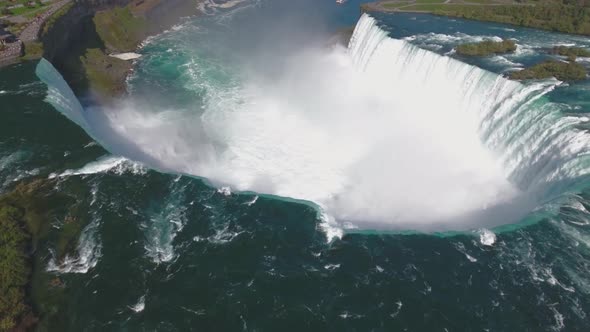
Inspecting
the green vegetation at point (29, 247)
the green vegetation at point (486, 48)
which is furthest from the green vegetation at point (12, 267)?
the green vegetation at point (486, 48)

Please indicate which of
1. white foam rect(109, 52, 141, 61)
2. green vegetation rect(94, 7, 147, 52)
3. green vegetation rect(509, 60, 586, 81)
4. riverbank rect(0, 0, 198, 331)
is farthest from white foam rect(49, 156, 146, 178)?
green vegetation rect(94, 7, 147, 52)

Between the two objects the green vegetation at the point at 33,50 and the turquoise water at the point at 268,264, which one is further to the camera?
the green vegetation at the point at 33,50

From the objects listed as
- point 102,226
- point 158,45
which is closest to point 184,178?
point 102,226

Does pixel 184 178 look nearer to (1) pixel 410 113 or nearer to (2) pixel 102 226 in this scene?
(2) pixel 102 226

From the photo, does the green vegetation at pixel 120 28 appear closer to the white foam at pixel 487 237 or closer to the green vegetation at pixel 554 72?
the green vegetation at pixel 554 72

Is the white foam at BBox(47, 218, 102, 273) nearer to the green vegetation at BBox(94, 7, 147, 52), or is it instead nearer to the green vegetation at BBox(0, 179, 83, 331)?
the green vegetation at BBox(0, 179, 83, 331)

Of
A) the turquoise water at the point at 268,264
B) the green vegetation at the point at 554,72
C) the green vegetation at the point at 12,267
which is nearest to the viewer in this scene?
the turquoise water at the point at 268,264
